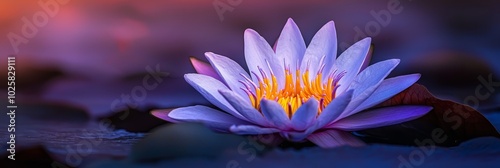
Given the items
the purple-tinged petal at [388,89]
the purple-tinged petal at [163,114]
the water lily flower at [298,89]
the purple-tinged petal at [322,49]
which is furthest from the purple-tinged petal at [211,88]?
the purple-tinged petal at [388,89]

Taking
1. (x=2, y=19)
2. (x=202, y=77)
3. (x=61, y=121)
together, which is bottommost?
(x=61, y=121)

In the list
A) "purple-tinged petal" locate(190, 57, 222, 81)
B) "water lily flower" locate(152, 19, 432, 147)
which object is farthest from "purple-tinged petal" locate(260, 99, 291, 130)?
"purple-tinged petal" locate(190, 57, 222, 81)

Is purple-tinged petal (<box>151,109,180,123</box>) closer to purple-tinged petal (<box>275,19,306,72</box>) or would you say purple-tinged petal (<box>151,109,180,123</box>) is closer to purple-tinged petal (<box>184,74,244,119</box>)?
purple-tinged petal (<box>184,74,244,119</box>)

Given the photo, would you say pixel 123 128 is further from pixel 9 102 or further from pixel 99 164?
pixel 9 102

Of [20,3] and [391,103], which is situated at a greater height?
[20,3]

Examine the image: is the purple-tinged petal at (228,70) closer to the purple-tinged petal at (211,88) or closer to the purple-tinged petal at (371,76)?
the purple-tinged petal at (211,88)

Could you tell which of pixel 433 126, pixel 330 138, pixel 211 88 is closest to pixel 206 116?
pixel 211 88

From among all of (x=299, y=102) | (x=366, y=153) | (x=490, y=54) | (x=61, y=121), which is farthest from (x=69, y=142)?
(x=490, y=54)
